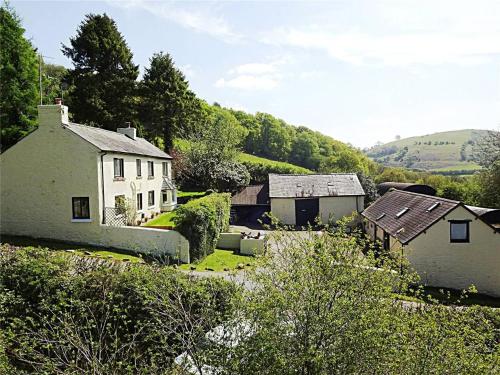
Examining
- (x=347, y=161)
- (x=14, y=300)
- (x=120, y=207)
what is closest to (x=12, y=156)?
(x=120, y=207)

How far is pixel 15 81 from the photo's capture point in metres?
29.0

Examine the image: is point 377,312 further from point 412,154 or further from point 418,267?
point 412,154

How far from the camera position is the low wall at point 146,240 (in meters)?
21.3

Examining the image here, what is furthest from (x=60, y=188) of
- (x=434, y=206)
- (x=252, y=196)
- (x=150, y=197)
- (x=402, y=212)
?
(x=252, y=196)

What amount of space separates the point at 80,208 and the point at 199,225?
7356mm

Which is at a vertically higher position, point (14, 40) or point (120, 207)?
point (14, 40)

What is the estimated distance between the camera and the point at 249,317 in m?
6.82

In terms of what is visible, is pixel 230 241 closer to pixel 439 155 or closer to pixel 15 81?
pixel 15 81

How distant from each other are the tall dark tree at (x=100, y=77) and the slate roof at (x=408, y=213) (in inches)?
1202

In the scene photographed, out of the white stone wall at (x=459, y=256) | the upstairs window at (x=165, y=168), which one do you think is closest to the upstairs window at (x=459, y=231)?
the white stone wall at (x=459, y=256)

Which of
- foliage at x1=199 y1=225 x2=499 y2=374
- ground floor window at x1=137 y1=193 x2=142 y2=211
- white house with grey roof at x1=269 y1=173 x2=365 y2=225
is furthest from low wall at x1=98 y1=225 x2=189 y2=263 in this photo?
white house with grey roof at x1=269 y1=173 x2=365 y2=225

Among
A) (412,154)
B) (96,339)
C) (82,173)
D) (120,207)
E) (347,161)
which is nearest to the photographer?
(96,339)

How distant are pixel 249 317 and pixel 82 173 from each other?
18.8 metres

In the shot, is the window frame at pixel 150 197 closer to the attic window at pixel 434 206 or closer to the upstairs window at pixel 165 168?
the upstairs window at pixel 165 168
